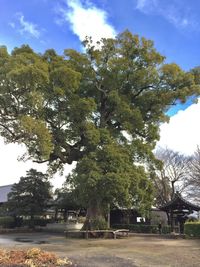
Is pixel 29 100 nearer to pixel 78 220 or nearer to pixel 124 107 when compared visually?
pixel 124 107

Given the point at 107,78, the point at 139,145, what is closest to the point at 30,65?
the point at 107,78

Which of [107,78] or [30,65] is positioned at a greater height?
[107,78]

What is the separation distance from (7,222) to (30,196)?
13.4 ft

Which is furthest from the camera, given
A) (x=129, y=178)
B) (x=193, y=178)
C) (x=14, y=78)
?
(x=193, y=178)

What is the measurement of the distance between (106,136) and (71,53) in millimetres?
6809

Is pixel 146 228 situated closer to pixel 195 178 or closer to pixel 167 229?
pixel 167 229

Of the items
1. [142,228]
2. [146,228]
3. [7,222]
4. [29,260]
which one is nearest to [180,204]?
[146,228]

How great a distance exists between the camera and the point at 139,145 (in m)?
26.0

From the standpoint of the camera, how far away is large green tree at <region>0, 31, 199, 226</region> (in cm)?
2234

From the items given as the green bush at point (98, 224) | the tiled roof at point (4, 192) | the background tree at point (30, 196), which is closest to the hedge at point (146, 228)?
the green bush at point (98, 224)

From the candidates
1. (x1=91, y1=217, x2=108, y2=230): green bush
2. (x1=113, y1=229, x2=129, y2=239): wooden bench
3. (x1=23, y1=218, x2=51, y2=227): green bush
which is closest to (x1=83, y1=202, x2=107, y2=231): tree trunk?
(x1=91, y1=217, x2=108, y2=230): green bush

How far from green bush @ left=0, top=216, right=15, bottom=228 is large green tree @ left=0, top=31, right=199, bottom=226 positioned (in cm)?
1068

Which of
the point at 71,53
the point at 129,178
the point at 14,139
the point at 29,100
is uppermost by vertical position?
the point at 71,53

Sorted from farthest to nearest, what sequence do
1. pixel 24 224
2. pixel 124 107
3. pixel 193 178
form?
pixel 193 178
pixel 24 224
pixel 124 107
